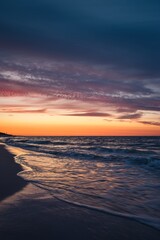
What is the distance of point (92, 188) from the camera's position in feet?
27.9

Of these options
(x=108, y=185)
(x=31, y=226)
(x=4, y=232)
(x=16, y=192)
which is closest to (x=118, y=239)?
(x=31, y=226)

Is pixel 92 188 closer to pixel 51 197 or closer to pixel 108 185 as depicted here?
pixel 108 185

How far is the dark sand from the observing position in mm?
4406

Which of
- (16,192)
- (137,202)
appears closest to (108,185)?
(137,202)

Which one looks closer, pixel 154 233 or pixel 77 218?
pixel 154 233

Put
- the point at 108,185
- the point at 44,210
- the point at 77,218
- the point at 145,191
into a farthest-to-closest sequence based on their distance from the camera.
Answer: the point at 108,185 < the point at 145,191 < the point at 44,210 < the point at 77,218

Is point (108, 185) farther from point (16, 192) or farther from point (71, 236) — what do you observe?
point (71, 236)

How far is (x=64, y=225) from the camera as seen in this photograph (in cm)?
495

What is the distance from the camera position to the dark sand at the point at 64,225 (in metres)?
4.41

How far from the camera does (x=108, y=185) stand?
30.0 ft

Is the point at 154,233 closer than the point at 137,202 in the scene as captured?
Yes

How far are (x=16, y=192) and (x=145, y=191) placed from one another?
4.02m

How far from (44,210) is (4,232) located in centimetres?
158

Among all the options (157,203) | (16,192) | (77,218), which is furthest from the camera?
(16,192)
